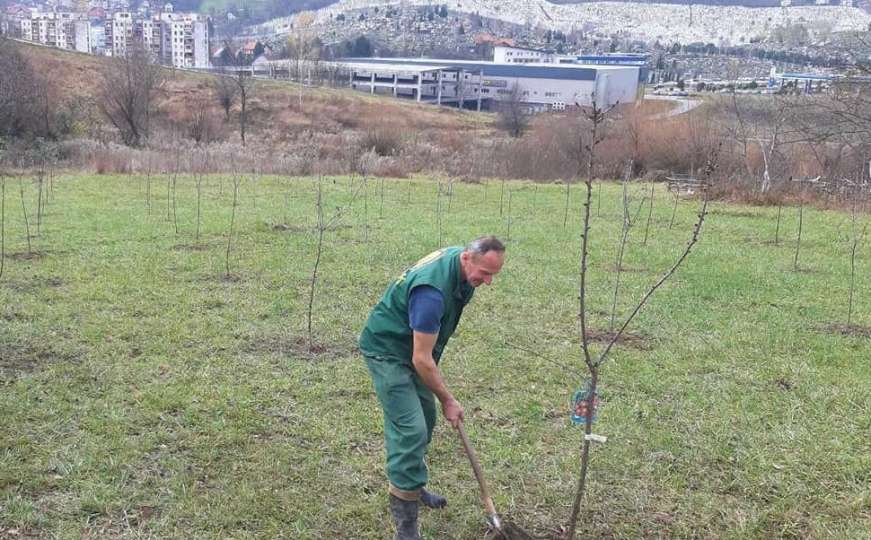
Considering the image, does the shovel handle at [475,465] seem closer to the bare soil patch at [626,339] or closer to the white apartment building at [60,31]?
the bare soil patch at [626,339]

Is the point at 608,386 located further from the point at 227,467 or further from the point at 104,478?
the point at 104,478

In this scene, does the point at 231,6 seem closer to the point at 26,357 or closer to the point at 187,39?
the point at 187,39

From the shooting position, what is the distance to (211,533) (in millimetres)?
3283

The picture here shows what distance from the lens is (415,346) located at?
2.85 meters

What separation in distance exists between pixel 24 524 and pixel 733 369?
4975 millimetres

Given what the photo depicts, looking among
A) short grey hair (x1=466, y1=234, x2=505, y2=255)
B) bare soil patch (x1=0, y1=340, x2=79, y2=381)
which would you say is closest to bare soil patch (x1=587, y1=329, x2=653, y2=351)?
short grey hair (x1=466, y1=234, x2=505, y2=255)

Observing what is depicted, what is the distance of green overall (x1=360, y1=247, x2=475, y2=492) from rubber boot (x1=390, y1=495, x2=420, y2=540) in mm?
109

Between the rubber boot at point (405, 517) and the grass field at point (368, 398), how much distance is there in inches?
9.8

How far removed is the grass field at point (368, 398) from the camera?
3.54 metres

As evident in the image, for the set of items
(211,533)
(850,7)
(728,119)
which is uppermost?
(850,7)

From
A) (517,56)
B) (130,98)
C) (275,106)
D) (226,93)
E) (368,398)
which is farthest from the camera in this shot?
(517,56)

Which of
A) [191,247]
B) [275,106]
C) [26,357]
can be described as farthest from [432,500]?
[275,106]

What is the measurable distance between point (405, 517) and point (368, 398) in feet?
6.02

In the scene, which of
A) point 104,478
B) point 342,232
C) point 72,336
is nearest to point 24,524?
point 104,478
